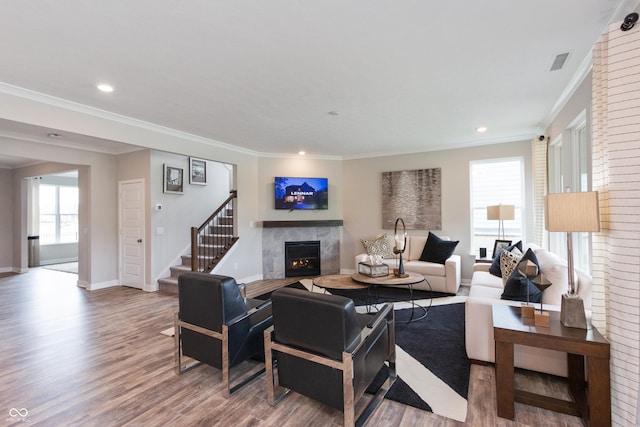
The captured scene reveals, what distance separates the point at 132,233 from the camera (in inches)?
226

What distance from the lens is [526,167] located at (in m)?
5.23

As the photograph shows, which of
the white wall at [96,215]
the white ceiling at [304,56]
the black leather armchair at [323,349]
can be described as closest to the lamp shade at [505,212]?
the white ceiling at [304,56]

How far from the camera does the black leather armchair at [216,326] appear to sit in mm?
2301

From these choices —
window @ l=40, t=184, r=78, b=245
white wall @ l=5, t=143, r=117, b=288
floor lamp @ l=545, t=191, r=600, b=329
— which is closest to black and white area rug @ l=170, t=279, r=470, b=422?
floor lamp @ l=545, t=191, r=600, b=329

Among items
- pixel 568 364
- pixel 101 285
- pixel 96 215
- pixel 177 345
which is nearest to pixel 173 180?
pixel 96 215

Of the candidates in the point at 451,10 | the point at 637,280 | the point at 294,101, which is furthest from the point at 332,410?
the point at 294,101

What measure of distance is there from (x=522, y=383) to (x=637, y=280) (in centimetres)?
126

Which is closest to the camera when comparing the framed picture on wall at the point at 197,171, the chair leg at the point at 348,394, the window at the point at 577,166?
the chair leg at the point at 348,394

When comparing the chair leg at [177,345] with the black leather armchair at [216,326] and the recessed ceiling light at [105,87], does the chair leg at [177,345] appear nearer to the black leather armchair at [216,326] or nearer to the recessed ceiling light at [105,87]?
the black leather armchair at [216,326]

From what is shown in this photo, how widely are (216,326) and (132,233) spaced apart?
4.37 meters

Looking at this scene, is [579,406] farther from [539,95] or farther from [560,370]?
[539,95]

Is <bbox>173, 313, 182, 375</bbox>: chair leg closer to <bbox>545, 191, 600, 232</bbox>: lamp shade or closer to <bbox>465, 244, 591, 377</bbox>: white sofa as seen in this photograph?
<bbox>465, 244, 591, 377</bbox>: white sofa

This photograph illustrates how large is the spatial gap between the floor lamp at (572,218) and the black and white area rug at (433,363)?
929 millimetres

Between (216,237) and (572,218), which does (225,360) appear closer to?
(572,218)
